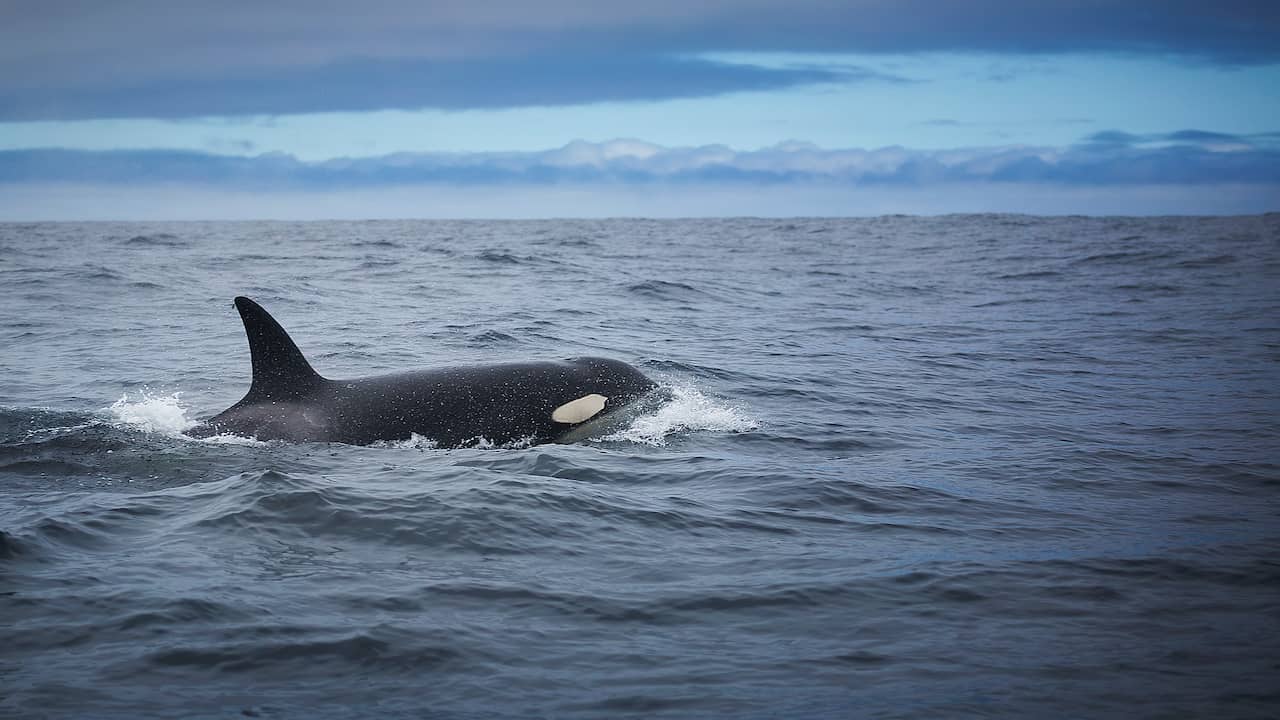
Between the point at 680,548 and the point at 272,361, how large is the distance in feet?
14.7

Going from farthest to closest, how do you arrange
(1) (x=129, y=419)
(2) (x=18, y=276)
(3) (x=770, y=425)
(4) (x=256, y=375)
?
(2) (x=18, y=276)
(3) (x=770, y=425)
(1) (x=129, y=419)
(4) (x=256, y=375)

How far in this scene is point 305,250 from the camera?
46.7 m

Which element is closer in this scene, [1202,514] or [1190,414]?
[1202,514]

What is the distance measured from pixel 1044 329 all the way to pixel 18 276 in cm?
2644

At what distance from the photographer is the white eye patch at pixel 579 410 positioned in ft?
31.4

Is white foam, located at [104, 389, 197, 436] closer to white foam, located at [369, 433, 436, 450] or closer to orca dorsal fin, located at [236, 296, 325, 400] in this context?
orca dorsal fin, located at [236, 296, 325, 400]

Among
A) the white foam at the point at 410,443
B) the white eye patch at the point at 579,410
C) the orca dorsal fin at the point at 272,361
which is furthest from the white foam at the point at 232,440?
the white eye patch at the point at 579,410

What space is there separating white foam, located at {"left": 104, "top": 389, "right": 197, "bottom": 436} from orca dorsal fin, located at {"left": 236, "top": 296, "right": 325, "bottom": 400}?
0.84 m

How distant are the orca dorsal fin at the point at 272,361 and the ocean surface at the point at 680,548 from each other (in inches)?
25.4

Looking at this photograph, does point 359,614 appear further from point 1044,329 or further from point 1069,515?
point 1044,329

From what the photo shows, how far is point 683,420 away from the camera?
34.7ft

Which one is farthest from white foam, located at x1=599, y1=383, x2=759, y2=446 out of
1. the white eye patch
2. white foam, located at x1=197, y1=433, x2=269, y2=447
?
white foam, located at x1=197, y1=433, x2=269, y2=447

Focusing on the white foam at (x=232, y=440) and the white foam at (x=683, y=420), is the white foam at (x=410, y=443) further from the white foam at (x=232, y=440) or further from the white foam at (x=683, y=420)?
the white foam at (x=683, y=420)

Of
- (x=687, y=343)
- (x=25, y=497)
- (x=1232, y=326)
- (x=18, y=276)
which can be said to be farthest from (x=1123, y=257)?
(x=25, y=497)
